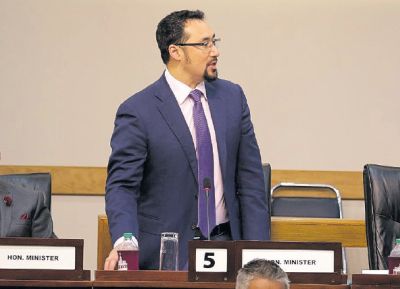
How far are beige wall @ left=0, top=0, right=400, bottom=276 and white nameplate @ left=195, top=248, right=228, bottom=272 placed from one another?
3.55 m

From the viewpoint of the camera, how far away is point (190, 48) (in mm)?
5020

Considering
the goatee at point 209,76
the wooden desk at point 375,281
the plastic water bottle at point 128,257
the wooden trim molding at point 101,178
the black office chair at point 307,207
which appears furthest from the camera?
the wooden trim molding at point 101,178

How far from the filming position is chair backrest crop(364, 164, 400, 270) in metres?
5.05

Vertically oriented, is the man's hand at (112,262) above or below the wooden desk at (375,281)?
above

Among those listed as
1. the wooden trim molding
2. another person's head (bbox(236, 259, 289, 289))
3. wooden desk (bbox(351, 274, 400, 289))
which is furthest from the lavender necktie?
the wooden trim molding

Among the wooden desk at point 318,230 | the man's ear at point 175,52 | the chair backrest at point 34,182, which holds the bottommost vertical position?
the wooden desk at point 318,230

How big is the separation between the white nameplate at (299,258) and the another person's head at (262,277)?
576 mm

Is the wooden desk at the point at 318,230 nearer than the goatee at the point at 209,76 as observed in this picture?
No

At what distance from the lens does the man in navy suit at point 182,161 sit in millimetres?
4820

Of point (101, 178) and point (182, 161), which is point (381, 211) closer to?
point (182, 161)

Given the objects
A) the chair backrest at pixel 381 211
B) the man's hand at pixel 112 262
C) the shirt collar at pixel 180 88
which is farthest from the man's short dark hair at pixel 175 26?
the man's hand at pixel 112 262

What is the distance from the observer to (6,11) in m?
7.46

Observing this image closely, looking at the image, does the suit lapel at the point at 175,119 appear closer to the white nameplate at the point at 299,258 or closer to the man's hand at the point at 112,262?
the man's hand at the point at 112,262

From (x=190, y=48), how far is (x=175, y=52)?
0.26 feet
